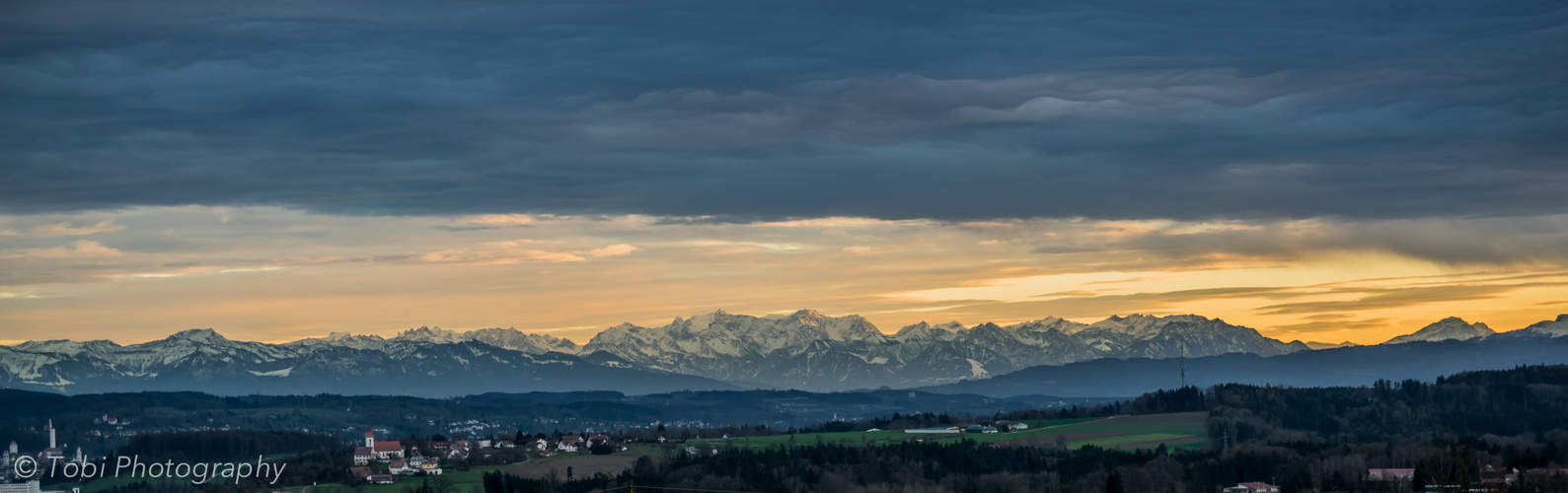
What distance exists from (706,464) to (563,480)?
54.8 ft

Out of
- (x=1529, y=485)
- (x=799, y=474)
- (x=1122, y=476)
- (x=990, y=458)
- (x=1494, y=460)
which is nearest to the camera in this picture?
(x=1529, y=485)

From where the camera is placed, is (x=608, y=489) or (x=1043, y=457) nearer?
(x=608, y=489)

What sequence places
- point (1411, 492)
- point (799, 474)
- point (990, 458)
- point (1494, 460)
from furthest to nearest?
point (990, 458) → point (799, 474) → point (1494, 460) → point (1411, 492)

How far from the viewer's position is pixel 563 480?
18688 cm

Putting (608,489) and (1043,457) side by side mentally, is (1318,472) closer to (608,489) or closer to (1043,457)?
(1043,457)

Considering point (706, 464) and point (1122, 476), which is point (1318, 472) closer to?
point (1122, 476)

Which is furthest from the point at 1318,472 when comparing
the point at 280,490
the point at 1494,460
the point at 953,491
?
the point at 280,490

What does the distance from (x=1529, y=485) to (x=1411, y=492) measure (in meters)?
17.7

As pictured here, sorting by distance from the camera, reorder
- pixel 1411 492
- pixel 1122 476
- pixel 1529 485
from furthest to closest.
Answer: pixel 1122 476, pixel 1411 492, pixel 1529 485

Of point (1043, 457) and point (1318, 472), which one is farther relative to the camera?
point (1043, 457)

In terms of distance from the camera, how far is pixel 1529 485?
126 m

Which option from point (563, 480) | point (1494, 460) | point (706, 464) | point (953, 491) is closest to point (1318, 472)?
point (1494, 460)

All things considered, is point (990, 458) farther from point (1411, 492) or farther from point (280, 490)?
point (280, 490)

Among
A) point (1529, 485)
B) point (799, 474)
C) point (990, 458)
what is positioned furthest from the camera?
point (990, 458)
